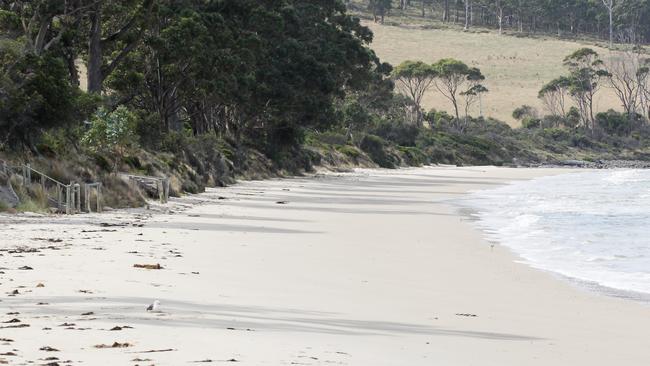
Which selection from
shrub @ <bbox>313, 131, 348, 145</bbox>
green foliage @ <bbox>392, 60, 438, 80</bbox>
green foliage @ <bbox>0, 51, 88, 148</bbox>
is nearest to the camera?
green foliage @ <bbox>0, 51, 88, 148</bbox>

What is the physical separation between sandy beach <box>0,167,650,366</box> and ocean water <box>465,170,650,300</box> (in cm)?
75

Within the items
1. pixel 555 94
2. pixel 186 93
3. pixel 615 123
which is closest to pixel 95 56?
pixel 186 93

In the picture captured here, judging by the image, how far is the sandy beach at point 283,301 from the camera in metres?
7.62

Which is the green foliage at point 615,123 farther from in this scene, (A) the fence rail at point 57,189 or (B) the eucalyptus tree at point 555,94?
(A) the fence rail at point 57,189

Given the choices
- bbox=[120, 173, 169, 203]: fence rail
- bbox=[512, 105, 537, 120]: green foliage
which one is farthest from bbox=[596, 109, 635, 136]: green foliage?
bbox=[120, 173, 169, 203]: fence rail

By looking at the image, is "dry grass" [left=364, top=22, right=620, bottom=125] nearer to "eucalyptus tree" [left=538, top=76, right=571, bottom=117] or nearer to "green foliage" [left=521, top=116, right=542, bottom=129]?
"eucalyptus tree" [left=538, top=76, right=571, bottom=117]

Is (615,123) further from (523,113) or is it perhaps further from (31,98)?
(31,98)

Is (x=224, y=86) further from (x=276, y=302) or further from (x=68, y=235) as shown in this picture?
(x=276, y=302)

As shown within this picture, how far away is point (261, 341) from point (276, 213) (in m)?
19.2

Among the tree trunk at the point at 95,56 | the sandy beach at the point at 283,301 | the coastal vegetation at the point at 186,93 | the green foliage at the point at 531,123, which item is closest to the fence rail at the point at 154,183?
the coastal vegetation at the point at 186,93

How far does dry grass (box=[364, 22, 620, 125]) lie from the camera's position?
15460 centimetres

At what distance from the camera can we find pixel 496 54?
564 ft

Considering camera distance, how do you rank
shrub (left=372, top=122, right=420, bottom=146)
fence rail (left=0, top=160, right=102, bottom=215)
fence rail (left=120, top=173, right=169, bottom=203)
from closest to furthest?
fence rail (left=0, top=160, right=102, bottom=215) < fence rail (left=120, top=173, right=169, bottom=203) < shrub (left=372, top=122, right=420, bottom=146)

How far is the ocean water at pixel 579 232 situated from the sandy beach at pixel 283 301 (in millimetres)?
755
